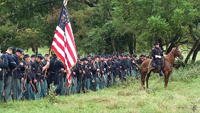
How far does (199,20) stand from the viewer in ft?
75.8

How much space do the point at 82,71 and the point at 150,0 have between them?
29.7ft

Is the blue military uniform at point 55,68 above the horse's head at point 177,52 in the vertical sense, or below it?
below

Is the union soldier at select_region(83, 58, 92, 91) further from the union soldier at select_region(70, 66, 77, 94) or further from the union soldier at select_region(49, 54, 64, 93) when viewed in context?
the union soldier at select_region(49, 54, 64, 93)

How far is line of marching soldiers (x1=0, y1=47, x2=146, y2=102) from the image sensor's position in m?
9.61

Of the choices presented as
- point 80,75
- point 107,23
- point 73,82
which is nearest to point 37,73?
point 73,82

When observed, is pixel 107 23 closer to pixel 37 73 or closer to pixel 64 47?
pixel 37 73

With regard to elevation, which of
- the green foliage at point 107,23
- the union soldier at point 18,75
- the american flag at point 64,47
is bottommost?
the union soldier at point 18,75

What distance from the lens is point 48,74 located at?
40.2ft

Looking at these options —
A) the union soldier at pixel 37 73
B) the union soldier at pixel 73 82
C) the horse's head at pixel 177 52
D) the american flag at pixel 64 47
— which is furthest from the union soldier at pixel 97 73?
the american flag at pixel 64 47

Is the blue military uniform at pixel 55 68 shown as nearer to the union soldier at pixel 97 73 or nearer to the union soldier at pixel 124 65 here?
the union soldier at pixel 97 73

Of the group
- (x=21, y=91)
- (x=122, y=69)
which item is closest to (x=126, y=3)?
(x=122, y=69)

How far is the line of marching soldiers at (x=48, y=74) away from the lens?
9609 millimetres

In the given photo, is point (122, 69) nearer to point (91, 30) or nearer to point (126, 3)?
point (126, 3)

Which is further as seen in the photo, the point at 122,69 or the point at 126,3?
the point at 126,3
